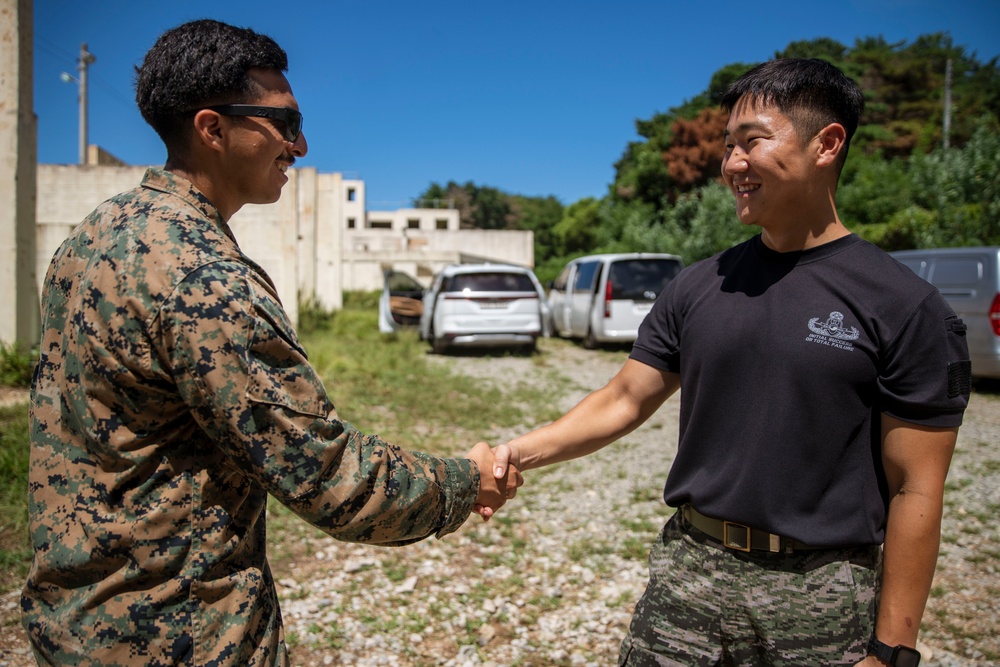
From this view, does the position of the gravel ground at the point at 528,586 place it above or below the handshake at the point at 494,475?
below

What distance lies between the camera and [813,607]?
183cm

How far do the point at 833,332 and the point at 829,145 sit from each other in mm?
503

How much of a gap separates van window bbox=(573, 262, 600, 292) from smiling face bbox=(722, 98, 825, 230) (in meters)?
11.7

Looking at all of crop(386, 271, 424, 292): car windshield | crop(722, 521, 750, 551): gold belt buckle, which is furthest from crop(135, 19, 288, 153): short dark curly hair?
crop(386, 271, 424, 292): car windshield

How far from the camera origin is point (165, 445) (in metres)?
1.53

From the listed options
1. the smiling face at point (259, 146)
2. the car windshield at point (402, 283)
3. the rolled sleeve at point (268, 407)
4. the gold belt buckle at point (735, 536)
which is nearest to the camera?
the rolled sleeve at point (268, 407)

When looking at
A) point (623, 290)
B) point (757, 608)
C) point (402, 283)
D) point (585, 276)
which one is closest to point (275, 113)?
point (757, 608)

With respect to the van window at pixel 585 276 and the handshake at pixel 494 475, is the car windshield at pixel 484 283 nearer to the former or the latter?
the van window at pixel 585 276

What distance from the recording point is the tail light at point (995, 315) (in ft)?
28.9

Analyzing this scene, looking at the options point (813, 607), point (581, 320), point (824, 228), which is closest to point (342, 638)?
point (813, 607)

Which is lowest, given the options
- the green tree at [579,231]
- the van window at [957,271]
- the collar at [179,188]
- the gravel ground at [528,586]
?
the gravel ground at [528,586]

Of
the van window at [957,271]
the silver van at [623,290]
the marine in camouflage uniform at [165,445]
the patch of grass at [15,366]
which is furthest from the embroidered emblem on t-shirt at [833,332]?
the silver van at [623,290]

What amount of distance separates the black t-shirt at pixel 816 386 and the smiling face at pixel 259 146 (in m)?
1.22

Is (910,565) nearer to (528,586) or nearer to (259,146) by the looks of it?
(259,146)
